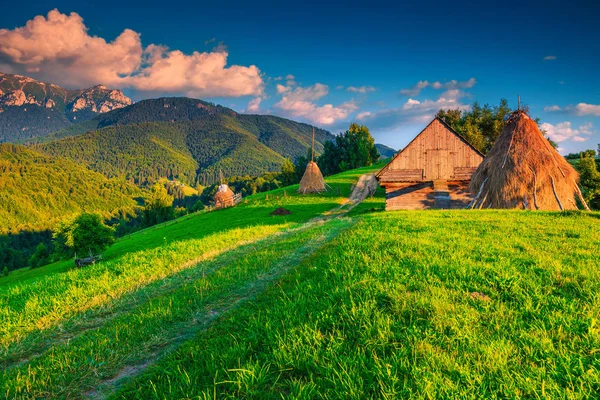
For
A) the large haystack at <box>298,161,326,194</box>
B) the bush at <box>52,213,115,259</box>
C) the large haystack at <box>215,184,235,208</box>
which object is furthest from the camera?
the large haystack at <box>215,184,235,208</box>

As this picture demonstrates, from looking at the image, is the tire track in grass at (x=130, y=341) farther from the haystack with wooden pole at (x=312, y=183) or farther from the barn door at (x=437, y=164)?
the haystack with wooden pole at (x=312, y=183)

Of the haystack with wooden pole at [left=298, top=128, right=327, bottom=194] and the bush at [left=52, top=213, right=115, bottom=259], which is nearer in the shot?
the bush at [left=52, top=213, right=115, bottom=259]

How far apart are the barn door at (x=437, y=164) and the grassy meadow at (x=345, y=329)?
→ 18.7 m

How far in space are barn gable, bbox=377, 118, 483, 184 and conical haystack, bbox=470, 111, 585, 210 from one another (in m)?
6.77

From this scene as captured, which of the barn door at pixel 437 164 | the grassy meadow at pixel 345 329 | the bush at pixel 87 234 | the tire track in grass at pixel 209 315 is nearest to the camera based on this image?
the grassy meadow at pixel 345 329

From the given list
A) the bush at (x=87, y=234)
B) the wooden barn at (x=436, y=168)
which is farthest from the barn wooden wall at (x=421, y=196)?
the bush at (x=87, y=234)

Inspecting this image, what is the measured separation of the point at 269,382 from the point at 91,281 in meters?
8.69

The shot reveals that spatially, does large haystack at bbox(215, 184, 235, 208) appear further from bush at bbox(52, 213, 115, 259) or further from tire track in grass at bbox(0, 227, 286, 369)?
tire track in grass at bbox(0, 227, 286, 369)

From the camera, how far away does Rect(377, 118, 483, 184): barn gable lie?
26.5 m

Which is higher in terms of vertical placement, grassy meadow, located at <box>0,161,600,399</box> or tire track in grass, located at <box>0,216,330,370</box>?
grassy meadow, located at <box>0,161,600,399</box>

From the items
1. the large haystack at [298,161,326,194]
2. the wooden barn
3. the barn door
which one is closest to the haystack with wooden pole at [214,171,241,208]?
the large haystack at [298,161,326,194]

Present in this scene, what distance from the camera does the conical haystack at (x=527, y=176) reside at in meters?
17.5

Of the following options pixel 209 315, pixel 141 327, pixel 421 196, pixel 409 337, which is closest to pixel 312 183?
pixel 421 196

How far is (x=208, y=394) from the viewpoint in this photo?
10.1ft
